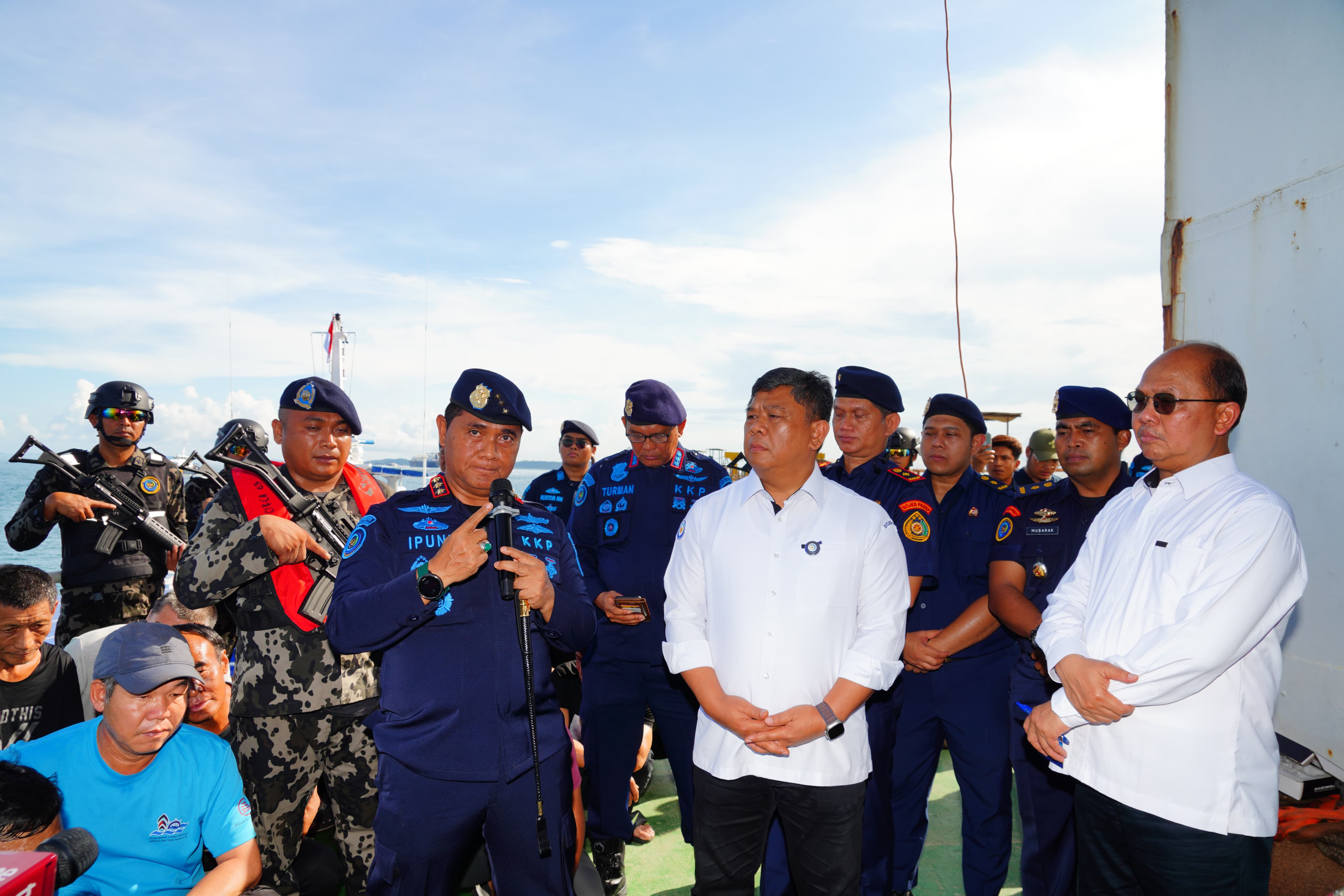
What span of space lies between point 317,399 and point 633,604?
5.66ft

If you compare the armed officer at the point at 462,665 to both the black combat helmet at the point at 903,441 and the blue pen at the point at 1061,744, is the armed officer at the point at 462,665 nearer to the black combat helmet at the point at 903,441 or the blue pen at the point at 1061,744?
the blue pen at the point at 1061,744

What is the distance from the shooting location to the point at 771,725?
7.73 feet

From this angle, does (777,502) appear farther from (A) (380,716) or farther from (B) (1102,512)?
(A) (380,716)

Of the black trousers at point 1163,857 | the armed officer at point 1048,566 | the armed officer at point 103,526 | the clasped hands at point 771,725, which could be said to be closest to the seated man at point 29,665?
the armed officer at point 103,526

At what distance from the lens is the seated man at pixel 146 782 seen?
7.87 ft

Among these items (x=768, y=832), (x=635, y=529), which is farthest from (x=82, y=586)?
(x=768, y=832)

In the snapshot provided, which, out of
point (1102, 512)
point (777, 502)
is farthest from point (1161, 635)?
point (777, 502)

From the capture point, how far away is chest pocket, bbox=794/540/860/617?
8.19 feet

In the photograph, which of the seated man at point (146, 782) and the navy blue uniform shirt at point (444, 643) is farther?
the seated man at point (146, 782)

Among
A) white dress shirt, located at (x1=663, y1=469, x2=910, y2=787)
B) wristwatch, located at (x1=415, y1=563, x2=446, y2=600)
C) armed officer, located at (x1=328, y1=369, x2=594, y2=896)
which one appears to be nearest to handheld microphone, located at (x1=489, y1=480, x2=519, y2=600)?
armed officer, located at (x1=328, y1=369, x2=594, y2=896)

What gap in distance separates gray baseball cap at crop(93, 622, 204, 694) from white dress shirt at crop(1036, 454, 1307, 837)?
9.45 feet

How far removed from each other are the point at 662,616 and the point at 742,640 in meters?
1.43

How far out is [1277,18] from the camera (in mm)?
3896

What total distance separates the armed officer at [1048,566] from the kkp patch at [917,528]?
338mm
